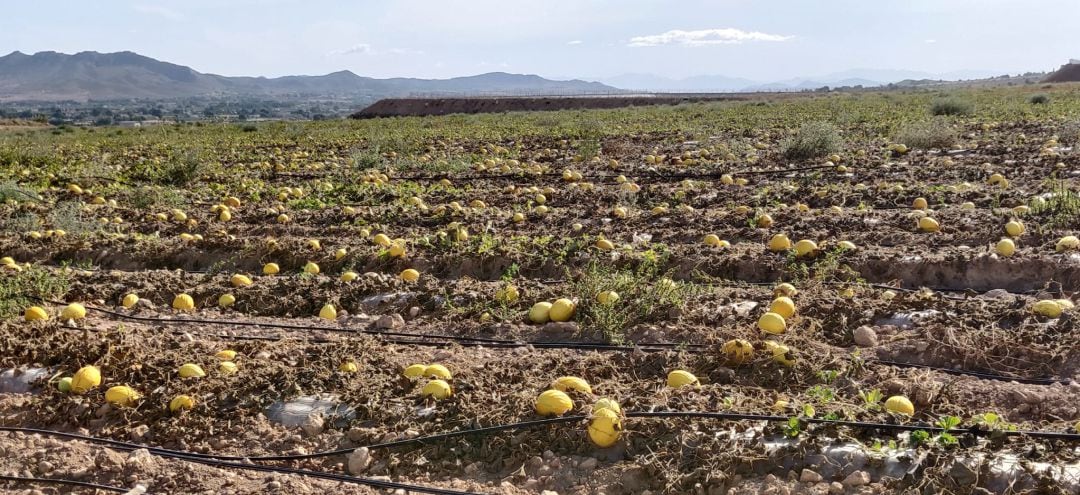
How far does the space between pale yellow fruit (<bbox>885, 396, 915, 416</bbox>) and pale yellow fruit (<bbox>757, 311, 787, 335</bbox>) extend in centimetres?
128

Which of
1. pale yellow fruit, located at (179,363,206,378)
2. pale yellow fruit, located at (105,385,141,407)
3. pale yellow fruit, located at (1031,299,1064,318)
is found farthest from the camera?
pale yellow fruit, located at (1031,299,1064,318)

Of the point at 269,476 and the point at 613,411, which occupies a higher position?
the point at 613,411

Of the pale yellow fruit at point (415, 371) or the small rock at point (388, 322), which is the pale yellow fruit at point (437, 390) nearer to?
the pale yellow fruit at point (415, 371)

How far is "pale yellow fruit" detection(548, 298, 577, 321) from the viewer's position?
5848 mm

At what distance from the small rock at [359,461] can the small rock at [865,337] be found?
3267mm

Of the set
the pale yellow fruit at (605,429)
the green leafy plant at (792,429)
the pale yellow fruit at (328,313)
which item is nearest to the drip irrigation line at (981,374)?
Result: the green leafy plant at (792,429)

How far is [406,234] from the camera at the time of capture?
909cm

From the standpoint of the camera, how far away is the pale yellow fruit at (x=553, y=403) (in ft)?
13.2

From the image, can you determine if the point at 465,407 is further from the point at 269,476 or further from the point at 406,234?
the point at 406,234

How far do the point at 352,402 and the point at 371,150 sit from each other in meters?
15.2

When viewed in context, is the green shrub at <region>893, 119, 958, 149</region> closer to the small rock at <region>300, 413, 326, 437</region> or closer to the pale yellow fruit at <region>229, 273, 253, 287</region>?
the pale yellow fruit at <region>229, 273, 253, 287</region>

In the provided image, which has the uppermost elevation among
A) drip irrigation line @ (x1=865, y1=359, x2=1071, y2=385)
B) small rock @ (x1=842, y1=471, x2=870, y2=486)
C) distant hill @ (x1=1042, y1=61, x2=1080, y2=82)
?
distant hill @ (x1=1042, y1=61, x2=1080, y2=82)

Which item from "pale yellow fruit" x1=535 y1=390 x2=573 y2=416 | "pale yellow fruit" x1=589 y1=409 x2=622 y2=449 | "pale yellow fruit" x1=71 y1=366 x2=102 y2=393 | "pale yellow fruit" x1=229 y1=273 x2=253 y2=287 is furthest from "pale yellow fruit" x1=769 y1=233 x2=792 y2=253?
"pale yellow fruit" x1=71 y1=366 x2=102 y2=393

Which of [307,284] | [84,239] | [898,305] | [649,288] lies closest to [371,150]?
[84,239]
